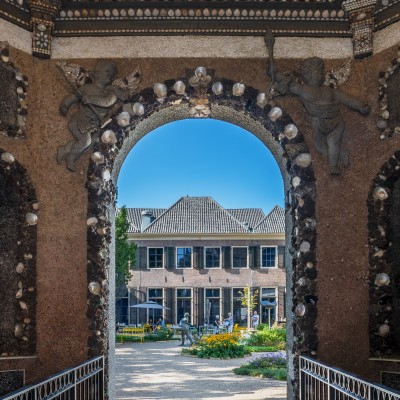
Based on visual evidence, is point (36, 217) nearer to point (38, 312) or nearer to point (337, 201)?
point (38, 312)

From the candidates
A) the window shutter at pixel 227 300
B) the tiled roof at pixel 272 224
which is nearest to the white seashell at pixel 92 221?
the window shutter at pixel 227 300

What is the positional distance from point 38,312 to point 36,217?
1028mm

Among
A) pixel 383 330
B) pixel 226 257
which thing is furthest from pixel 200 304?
pixel 383 330

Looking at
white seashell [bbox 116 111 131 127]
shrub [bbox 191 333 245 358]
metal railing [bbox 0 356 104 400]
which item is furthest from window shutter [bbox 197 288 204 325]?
white seashell [bbox 116 111 131 127]

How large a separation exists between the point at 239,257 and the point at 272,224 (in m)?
2.44

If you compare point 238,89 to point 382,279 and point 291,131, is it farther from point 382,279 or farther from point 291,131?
point 382,279

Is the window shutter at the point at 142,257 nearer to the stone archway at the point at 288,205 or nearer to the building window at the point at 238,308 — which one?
the building window at the point at 238,308

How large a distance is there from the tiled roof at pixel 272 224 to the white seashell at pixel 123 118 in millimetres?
25609

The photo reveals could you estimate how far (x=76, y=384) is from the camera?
6.11 meters

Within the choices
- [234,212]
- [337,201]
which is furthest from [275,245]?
[337,201]

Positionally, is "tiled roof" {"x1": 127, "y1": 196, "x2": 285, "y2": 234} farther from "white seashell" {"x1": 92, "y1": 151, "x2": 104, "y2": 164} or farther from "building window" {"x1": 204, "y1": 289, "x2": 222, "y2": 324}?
"white seashell" {"x1": 92, "y1": 151, "x2": 104, "y2": 164}

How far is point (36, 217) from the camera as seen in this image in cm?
703

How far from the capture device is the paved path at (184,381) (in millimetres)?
10336

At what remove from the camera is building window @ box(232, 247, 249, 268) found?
1296 inches
